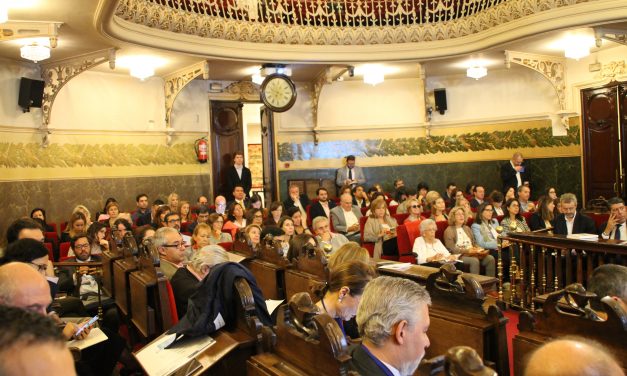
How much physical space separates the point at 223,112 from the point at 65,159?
11.0 ft

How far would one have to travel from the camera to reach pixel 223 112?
1178 centimetres

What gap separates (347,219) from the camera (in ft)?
27.2

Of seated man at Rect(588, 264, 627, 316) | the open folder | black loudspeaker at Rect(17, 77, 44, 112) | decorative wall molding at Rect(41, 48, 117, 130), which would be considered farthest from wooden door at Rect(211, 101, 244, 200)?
seated man at Rect(588, 264, 627, 316)

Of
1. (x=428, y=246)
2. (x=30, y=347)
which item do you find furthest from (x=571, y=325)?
(x=428, y=246)

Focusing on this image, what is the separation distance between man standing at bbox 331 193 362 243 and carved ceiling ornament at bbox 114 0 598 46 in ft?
10.6

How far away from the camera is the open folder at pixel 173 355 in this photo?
246 centimetres

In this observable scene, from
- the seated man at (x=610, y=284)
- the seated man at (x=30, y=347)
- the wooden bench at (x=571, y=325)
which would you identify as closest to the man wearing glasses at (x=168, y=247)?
the wooden bench at (x=571, y=325)

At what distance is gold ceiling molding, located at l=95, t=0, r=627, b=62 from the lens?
26.5 ft

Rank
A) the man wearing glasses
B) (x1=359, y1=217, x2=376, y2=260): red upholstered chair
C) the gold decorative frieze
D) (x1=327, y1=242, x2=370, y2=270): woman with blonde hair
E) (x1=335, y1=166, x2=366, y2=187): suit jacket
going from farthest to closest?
(x1=335, y1=166, x2=366, y2=187): suit jacket < the gold decorative frieze < (x1=359, y1=217, x2=376, y2=260): red upholstered chair < the man wearing glasses < (x1=327, y1=242, x2=370, y2=270): woman with blonde hair

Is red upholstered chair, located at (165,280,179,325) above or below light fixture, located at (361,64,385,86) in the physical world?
below

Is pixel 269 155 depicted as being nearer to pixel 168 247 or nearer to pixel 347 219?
pixel 347 219

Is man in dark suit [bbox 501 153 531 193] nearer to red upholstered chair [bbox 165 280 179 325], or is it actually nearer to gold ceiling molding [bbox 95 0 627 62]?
gold ceiling molding [bbox 95 0 627 62]

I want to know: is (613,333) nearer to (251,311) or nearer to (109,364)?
(251,311)

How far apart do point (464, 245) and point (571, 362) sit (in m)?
5.77
